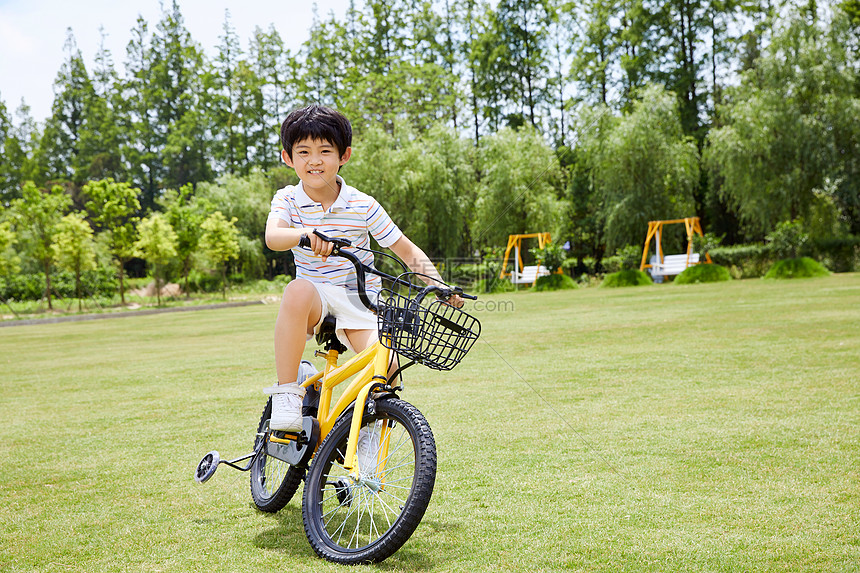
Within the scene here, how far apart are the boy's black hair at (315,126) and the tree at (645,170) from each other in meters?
29.3

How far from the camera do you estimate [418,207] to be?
32.1 m

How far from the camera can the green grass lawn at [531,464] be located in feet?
9.25

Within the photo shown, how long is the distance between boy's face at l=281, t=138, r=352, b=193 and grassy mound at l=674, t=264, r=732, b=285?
23.8 metres

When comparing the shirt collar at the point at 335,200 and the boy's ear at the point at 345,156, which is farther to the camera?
the boy's ear at the point at 345,156

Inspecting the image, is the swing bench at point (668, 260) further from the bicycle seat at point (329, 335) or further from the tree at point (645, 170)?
the bicycle seat at point (329, 335)

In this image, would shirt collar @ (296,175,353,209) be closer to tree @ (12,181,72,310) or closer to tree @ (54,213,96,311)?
tree @ (54,213,96,311)

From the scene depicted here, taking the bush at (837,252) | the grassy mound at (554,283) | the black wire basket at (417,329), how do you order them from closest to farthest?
the black wire basket at (417,329)
the bush at (837,252)
the grassy mound at (554,283)

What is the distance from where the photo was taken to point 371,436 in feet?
9.68

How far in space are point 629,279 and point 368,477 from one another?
81.2ft

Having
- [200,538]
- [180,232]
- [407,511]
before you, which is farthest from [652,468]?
[180,232]

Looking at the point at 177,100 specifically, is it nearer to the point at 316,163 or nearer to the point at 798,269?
the point at 798,269

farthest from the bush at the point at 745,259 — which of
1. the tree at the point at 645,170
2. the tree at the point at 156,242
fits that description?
the tree at the point at 156,242

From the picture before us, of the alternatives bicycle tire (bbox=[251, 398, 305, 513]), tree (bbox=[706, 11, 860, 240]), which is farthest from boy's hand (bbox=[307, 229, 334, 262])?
tree (bbox=[706, 11, 860, 240])

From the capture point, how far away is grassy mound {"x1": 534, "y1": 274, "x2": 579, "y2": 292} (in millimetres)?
28047
